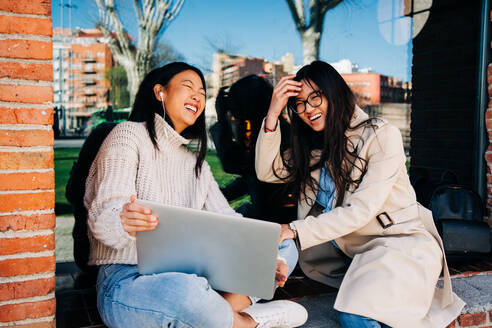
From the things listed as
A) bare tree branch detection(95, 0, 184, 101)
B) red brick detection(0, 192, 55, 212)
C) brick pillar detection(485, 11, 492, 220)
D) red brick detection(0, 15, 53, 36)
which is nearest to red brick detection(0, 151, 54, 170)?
red brick detection(0, 192, 55, 212)

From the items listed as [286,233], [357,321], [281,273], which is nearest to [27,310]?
[281,273]

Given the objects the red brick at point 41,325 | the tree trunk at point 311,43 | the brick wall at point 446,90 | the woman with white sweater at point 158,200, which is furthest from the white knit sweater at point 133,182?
the tree trunk at point 311,43

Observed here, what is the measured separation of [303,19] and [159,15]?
1526 millimetres

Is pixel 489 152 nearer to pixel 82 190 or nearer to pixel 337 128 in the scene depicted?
pixel 337 128

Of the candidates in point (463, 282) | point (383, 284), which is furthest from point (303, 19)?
point (383, 284)

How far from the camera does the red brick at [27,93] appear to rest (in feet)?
6.08

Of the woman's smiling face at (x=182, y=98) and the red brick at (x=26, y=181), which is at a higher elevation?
the woman's smiling face at (x=182, y=98)

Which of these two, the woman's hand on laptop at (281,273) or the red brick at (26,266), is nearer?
the red brick at (26,266)

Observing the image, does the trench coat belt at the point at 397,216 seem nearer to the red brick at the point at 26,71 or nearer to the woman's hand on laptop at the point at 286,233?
the woman's hand on laptop at the point at 286,233

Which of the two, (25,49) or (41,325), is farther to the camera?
(41,325)

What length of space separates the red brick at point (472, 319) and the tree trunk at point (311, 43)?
3.12m

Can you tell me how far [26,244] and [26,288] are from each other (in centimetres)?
19

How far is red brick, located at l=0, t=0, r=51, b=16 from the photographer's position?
1.84 meters

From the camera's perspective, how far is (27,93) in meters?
1.89
